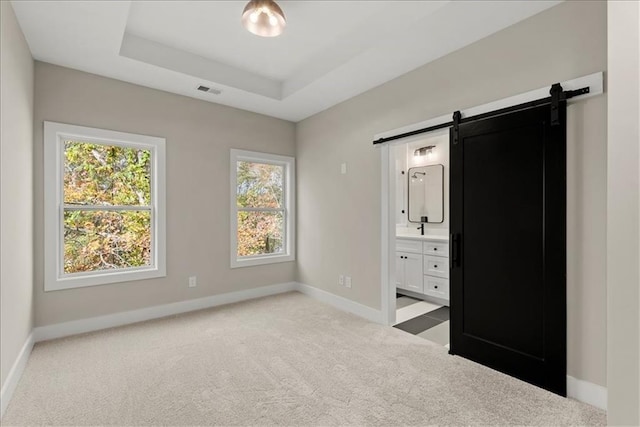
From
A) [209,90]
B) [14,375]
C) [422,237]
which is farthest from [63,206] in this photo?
[422,237]

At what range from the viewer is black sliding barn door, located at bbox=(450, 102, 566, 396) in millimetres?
2197

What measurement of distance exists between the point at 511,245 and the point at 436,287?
1.92m

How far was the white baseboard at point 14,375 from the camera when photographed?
6.43 ft

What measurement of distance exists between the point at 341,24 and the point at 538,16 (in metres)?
1.51

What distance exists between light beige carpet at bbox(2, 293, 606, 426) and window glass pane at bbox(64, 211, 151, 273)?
742mm

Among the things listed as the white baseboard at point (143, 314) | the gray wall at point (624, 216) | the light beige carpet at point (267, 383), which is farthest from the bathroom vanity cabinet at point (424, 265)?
the gray wall at point (624, 216)

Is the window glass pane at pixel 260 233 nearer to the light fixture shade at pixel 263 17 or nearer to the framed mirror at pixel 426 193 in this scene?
the framed mirror at pixel 426 193

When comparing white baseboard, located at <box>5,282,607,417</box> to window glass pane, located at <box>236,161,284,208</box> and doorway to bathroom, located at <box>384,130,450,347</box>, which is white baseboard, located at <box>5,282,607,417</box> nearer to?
doorway to bathroom, located at <box>384,130,450,347</box>

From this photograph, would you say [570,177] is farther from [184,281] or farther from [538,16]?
[184,281]

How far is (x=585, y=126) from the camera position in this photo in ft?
6.86

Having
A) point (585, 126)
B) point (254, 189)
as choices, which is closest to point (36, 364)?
point (254, 189)

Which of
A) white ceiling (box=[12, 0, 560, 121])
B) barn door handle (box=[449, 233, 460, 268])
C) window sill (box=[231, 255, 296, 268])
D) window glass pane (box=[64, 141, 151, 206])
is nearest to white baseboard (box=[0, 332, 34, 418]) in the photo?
window glass pane (box=[64, 141, 151, 206])

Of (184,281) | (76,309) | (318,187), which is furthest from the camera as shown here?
(318,187)

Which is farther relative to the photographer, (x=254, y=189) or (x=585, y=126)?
(x=254, y=189)
